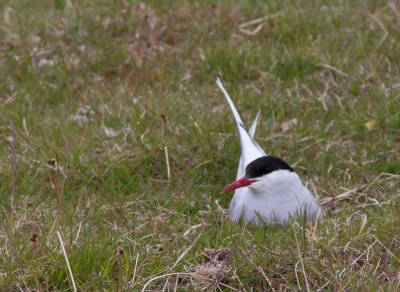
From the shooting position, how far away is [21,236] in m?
4.08

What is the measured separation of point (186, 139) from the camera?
5398mm

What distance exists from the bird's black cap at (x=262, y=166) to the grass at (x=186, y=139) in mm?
269

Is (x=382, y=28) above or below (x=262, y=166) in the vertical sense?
below

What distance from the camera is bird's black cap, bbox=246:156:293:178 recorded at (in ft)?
15.5

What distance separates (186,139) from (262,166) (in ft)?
2.50

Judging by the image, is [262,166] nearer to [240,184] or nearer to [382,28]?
[240,184]

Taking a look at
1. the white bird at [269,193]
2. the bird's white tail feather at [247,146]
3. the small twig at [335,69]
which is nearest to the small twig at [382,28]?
the small twig at [335,69]

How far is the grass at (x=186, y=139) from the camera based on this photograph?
12.2 feet

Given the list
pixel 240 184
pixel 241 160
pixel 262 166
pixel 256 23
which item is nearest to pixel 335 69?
pixel 256 23

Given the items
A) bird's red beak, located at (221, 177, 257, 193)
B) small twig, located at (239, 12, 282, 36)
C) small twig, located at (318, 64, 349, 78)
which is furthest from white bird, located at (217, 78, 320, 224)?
small twig, located at (239, 12, 282, 36)

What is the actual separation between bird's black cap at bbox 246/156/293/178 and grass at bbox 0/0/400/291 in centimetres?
27

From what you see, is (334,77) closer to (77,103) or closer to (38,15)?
(77,103)

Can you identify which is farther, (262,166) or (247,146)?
(247,146)

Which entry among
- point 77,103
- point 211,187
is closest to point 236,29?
point 77,103
